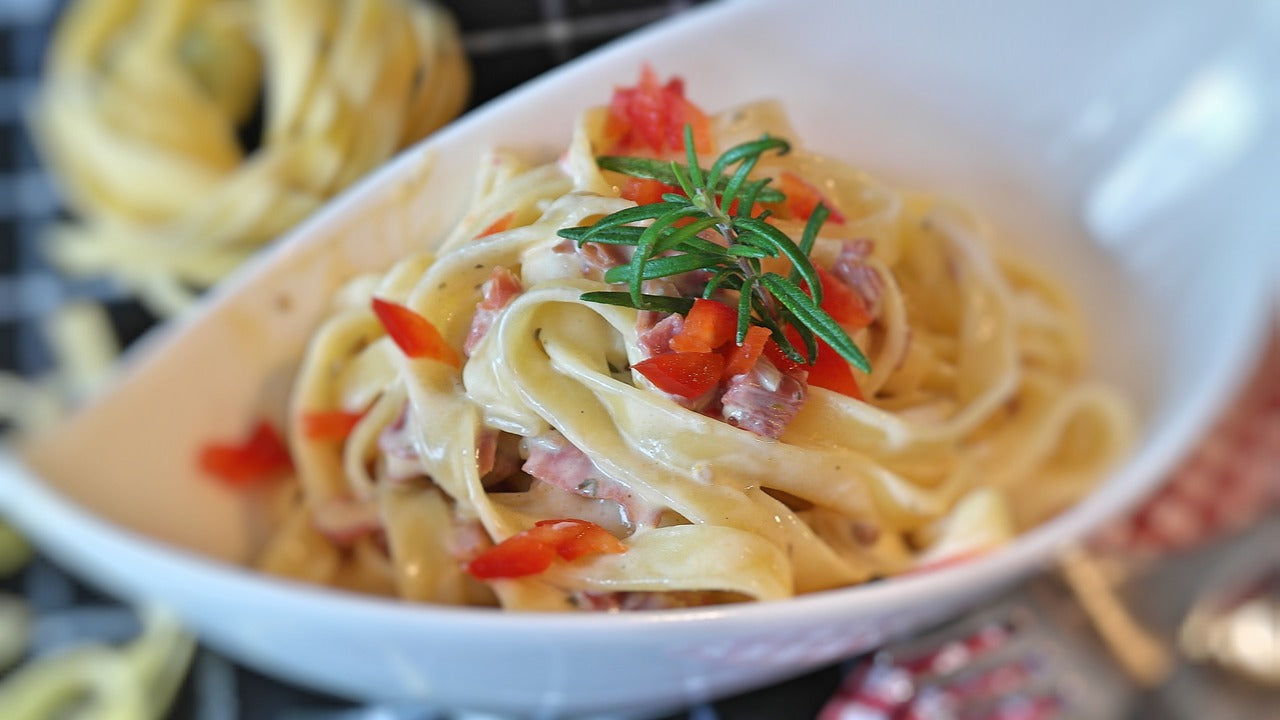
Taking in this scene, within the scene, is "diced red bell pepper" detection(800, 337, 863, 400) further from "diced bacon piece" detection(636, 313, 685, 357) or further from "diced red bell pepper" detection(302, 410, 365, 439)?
"diced red bell pepper" detection(302, 410, 365, 439)

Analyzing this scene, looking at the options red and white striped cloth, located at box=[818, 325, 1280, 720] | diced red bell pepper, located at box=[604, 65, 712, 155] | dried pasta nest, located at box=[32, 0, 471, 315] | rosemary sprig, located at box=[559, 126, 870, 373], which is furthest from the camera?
dried pasta nest, located at box=[32, 0, 471, 315]

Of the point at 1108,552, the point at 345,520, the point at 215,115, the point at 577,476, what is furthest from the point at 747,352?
the point at 215,115

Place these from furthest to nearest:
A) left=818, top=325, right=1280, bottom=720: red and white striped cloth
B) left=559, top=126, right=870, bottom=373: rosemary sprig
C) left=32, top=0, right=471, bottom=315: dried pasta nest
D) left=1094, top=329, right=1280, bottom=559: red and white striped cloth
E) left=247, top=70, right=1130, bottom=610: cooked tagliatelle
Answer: left=32, top=0, right=471, bottom=315: dried pasta nest → left=1094, top=329, right=1280, bottom=559: red and white striped cloth → left=818, top=325, right=1280, bottom=720: red and white striped cloth → left=247, top=70, right=1130, bottom=610: cooked tagliatelle → left=559, top=126, right=870, bottom=373: rosemary sprig

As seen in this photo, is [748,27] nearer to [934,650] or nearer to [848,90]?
[848,90]

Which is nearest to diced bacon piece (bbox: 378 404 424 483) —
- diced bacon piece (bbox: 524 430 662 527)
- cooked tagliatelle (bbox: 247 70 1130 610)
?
cooked tagliatelle (bbox: 247 70 1130 610)

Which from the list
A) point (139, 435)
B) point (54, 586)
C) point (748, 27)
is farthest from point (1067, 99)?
point (54, 586)

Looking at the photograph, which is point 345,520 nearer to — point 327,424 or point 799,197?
point 327,424

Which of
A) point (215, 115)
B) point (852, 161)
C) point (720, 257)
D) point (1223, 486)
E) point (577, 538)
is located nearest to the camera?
point (720, 257)
